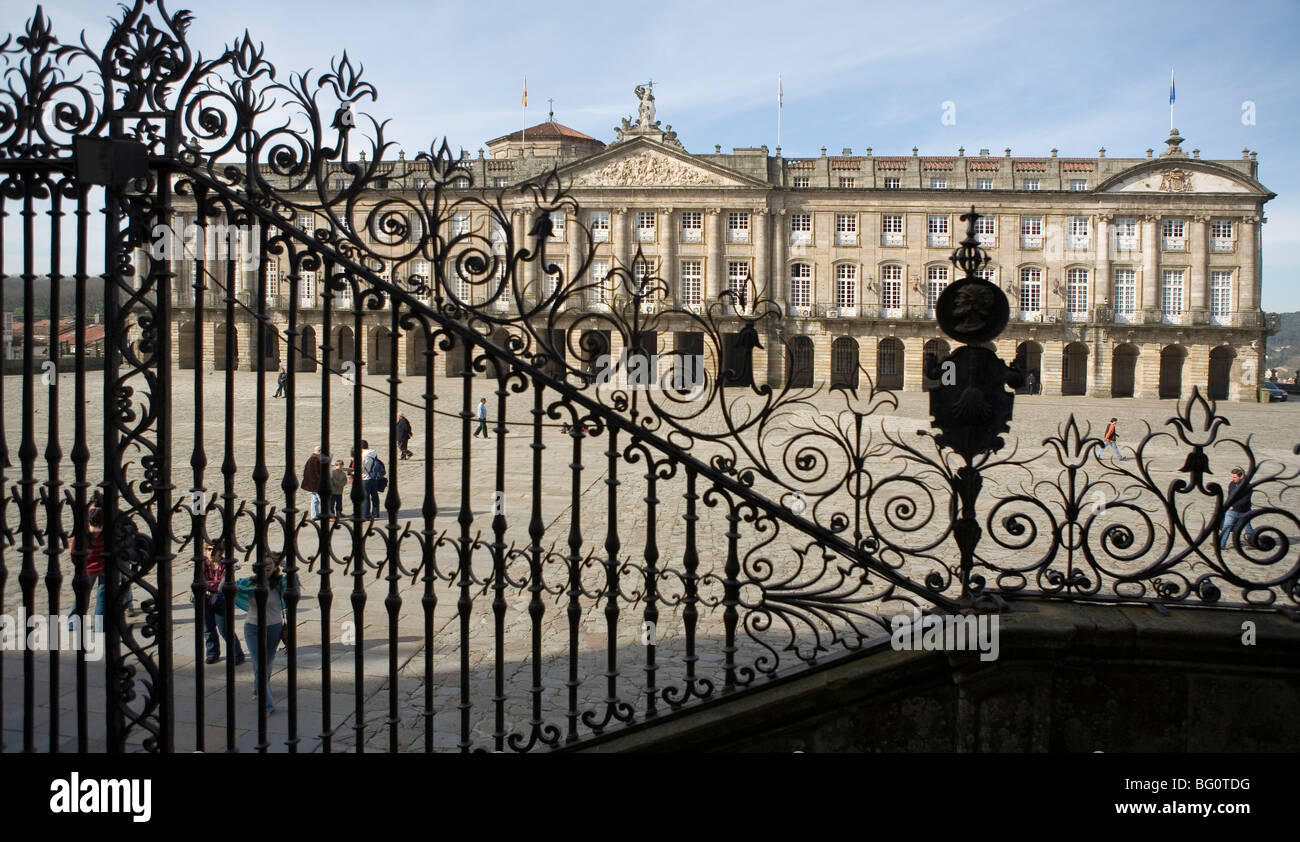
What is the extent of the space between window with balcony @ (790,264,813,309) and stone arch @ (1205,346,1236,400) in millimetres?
23587

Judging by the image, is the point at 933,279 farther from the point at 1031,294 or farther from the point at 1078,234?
the point at 1078,234

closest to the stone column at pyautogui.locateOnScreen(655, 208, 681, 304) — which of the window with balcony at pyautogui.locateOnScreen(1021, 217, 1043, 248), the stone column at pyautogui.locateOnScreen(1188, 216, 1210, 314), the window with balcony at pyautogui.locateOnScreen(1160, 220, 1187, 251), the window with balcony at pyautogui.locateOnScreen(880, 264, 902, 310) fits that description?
the window with balcony at pyautogui.locateOnScreen(880, 264, 902, 310)

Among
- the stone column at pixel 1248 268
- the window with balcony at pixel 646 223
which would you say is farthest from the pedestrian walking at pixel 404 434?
the stone column at pixel 1248 268

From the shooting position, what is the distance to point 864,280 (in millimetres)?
53312

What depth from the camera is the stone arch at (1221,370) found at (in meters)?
53.2

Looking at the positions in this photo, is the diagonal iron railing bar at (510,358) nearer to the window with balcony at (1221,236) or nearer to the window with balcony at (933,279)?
the window with balcony at (933,279)

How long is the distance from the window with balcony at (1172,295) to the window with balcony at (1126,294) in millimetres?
1483

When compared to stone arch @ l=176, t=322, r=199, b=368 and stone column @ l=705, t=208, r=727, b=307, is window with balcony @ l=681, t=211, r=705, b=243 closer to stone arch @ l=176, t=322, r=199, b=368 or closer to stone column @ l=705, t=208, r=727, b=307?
stone column @ l=705, t=208, r=727, b=307

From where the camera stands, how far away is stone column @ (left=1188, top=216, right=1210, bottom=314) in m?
52.0
